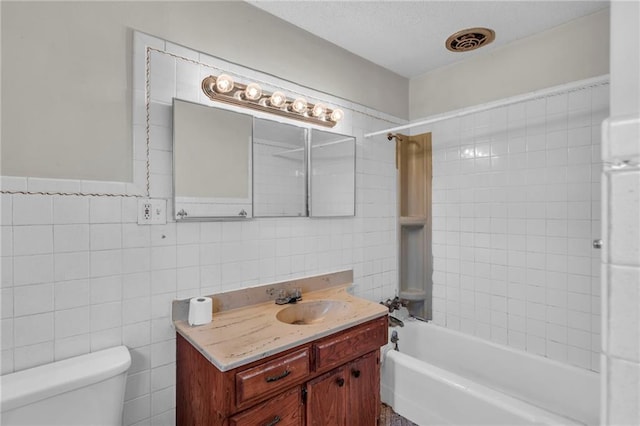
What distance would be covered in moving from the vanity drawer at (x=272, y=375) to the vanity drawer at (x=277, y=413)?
0.18 ft

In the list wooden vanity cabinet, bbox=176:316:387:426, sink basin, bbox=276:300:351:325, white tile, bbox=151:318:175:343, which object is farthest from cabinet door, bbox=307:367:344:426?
white tile, bbox=151:318:175:343

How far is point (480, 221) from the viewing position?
247 cm

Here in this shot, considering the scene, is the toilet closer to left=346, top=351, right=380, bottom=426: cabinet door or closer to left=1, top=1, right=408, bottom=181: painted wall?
left=1, top=1, right=408, bottom=181: painted wall

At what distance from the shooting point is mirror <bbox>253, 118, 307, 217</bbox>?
76.1 inches

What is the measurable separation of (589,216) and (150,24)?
2591 mm

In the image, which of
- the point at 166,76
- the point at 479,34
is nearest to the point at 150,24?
the point at 166,76

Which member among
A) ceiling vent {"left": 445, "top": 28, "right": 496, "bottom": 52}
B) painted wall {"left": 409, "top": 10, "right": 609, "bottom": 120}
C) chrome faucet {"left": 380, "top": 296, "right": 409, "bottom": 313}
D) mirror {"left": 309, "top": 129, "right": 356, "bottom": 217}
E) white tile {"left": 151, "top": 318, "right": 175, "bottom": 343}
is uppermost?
ceiling vent {"left": 445, "top": 28, "right": 496, "bottom": 52}

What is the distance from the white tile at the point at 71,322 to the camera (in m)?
1.35

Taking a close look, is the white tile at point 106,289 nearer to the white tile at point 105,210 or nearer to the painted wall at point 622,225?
the white tile at point 105,210

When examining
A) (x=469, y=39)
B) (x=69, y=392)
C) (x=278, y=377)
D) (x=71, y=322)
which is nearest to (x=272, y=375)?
(x=278, y=377)

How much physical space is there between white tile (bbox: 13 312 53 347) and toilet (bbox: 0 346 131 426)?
0.11 m

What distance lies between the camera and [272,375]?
1372mm

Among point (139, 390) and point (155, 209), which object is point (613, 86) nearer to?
point (155, 209)

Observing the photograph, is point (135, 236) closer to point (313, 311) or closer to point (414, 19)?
point (313, 311)
